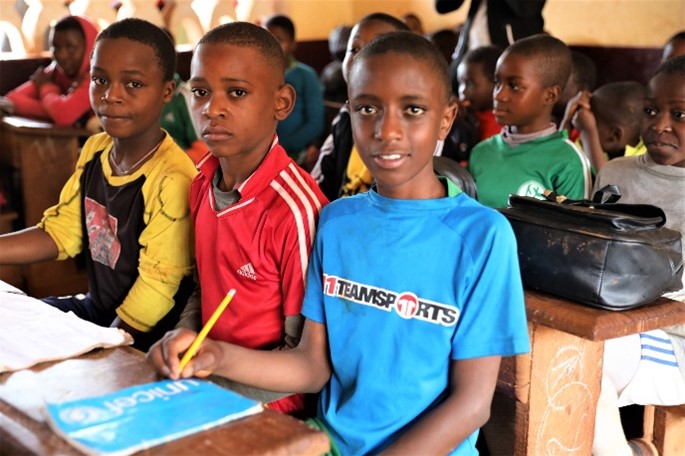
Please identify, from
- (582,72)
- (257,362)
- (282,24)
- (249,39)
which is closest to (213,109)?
(249,39)

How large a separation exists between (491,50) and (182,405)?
2.81 metres

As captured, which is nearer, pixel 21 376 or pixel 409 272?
pixel 21 376

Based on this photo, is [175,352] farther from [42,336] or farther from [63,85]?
[63,85]

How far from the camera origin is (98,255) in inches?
80.0

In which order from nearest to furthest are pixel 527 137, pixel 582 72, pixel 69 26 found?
pixel 527 137, pixel 582 72, pixel 69 26

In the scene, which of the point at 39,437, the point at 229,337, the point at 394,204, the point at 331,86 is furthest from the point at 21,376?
the point at 331,86

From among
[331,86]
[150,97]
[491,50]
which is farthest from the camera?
[331,86]

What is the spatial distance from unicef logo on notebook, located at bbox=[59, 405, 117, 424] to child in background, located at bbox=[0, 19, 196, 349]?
888 mm

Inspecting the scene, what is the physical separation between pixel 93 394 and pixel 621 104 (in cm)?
284

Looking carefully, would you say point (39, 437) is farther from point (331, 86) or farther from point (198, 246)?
point (331, 86)

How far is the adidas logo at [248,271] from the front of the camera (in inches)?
63.7

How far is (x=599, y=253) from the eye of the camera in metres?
1.45

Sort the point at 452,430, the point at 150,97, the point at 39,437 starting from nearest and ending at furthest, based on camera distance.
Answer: the point at 39,437
the point at 452,430
the point at 150,97

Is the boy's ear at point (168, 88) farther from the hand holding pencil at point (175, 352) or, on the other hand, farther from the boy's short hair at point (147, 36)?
the hand holding pencil at point (175, 352)
